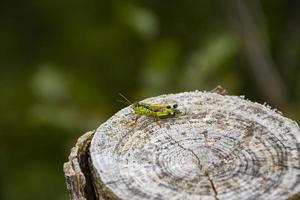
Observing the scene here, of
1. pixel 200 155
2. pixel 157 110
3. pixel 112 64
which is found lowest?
pixel 200 155

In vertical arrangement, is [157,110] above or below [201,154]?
above

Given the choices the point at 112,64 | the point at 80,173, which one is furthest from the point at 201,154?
the point at 112,64

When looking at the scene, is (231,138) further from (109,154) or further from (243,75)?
(243,75)

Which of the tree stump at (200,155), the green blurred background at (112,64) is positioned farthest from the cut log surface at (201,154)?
the green blurred background at (112,64)

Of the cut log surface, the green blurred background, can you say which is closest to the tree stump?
the cut log surface

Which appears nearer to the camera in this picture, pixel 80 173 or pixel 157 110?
pixel 80 173

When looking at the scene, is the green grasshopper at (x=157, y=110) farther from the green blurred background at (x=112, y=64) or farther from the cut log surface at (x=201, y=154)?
the green blurred background at (x=112, y=64)

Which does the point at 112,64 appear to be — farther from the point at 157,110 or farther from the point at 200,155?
the point at 200,155
